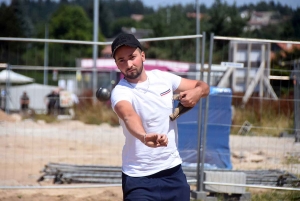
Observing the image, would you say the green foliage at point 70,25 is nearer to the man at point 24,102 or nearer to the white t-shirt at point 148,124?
the man at point 24,102

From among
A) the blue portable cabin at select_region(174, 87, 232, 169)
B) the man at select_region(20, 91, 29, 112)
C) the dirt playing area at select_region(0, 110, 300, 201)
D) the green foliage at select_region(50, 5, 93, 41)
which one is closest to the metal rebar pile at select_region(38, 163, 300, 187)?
the dirt playing area at select_region(0, 110, 300, 201)

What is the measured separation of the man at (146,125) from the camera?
395cm

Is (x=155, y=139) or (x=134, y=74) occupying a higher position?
(x=134, y=74)

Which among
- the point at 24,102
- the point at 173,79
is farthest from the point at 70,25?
the point at 173,79

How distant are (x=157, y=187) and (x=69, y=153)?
9.04 metres

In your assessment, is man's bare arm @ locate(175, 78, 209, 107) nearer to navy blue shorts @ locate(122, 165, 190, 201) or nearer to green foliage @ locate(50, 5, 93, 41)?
navy blue shorts @ locate(122, 165, 190, 201)

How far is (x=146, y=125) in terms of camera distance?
158 inches

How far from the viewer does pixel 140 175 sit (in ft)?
13.1

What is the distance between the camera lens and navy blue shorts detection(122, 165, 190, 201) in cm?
396

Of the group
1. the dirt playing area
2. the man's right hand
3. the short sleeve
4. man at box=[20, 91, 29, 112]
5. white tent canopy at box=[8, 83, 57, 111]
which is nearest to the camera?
the man's right hand

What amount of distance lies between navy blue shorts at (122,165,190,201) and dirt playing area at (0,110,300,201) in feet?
13.1

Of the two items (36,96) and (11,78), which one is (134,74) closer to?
(36,96)

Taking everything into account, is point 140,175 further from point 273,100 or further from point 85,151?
point 85,151

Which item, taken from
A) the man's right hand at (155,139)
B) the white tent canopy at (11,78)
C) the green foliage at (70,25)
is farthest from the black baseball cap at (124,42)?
the green foliage at (70,25)
